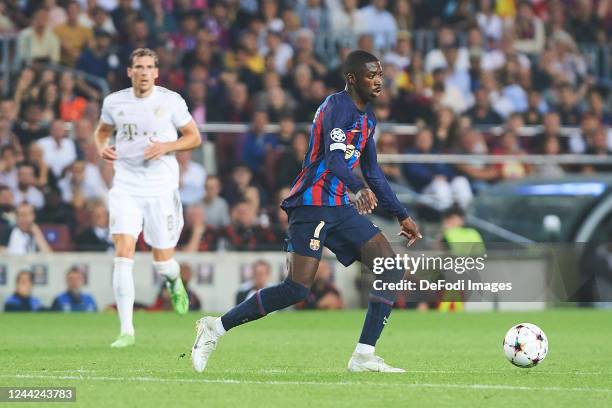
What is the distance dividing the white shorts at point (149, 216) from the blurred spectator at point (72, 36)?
911cm

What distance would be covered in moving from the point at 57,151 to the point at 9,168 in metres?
0.71

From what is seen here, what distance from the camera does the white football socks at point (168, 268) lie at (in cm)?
1288

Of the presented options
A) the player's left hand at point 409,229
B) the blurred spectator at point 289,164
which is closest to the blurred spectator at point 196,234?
the blurred spectator at point 289,164

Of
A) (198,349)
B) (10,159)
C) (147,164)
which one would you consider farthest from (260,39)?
(198,349)

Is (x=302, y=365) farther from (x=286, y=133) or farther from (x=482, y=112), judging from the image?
(x=482, y=112)

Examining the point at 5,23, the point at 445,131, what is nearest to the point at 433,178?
the point at 445,131

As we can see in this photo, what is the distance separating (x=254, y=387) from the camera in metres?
8.50

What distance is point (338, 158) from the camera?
9.13 meters

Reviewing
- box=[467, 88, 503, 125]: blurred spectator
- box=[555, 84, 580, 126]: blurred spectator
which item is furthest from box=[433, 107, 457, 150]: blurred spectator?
box=[555, 84, 580, 126]: blurred spectator

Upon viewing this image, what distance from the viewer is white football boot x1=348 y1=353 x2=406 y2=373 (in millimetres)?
9492

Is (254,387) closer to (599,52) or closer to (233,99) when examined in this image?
(233,99)

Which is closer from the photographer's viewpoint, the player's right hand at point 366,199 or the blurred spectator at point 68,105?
the player's right hand at point 366,199

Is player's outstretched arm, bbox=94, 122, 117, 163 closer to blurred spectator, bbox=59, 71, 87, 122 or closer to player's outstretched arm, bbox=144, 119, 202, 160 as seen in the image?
player's outstretched arm, bbox=144, 119, 202, 160

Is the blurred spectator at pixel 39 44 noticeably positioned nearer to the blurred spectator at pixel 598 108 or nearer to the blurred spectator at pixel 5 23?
the blurred spectator at pixel 5 23
